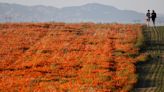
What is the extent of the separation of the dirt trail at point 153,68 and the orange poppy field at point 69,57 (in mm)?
687

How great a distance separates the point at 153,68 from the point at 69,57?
9161 millimetres

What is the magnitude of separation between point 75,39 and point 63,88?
22217 millimetres

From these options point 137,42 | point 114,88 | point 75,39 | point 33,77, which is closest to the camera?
point 114,88

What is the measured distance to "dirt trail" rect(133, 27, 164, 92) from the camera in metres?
30.5

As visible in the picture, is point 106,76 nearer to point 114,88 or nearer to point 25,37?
point 114,88

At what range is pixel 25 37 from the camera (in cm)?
5628

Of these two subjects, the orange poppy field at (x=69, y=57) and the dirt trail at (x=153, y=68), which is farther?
the orange poppy field at (x=69, y=57)

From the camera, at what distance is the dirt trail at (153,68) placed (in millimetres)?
30477

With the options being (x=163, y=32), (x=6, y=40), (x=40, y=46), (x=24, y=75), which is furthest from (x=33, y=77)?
(x=163, y=32)

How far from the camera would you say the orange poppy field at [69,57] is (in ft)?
105

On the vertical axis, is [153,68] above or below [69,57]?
below

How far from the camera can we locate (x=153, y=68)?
36.3m

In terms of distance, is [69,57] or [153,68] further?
[69,57]

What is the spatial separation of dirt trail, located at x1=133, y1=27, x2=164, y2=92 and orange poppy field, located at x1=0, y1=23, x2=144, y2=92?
687 millimetres
